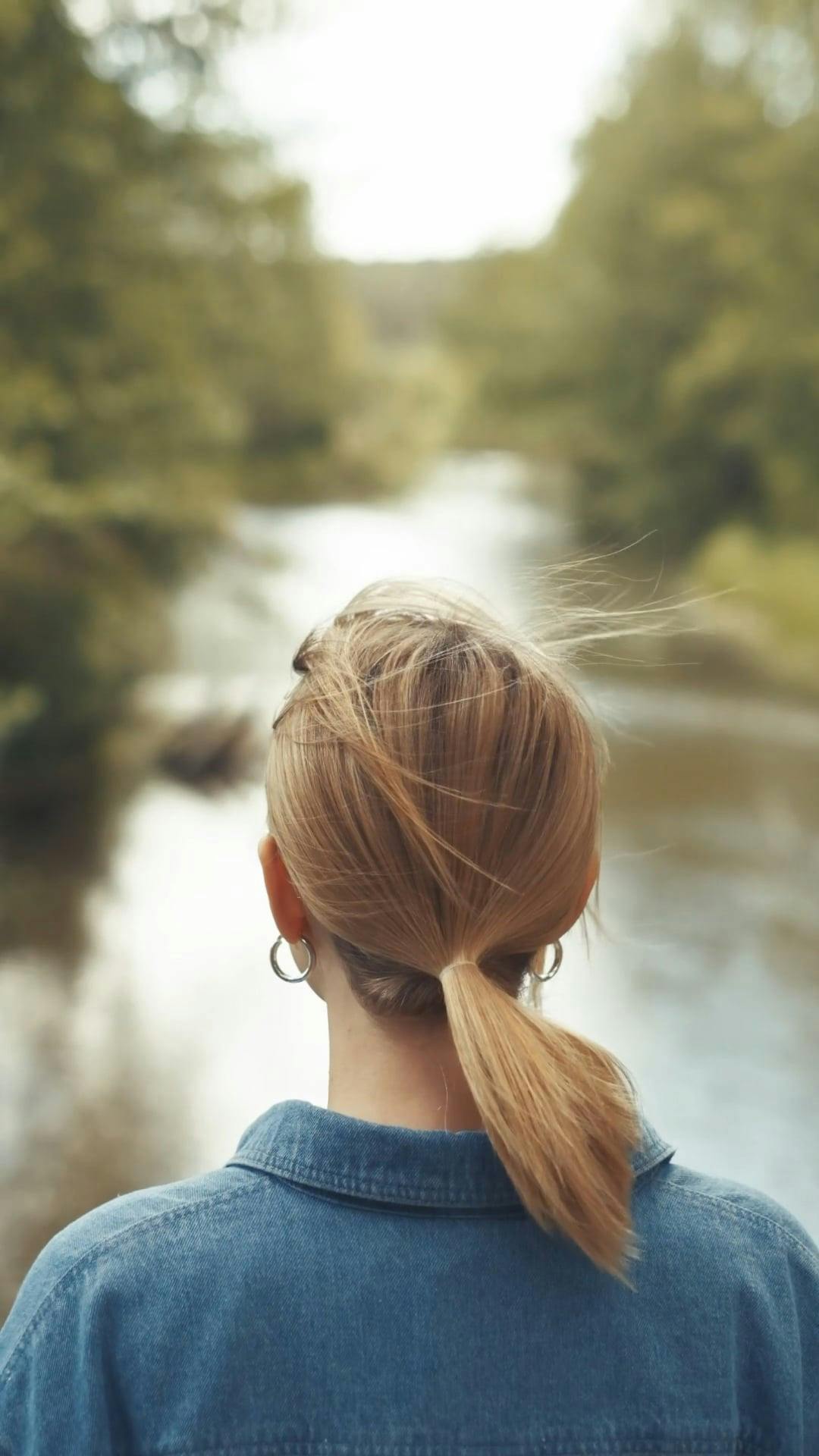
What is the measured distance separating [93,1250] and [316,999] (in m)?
1.98

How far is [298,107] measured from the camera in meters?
3.23

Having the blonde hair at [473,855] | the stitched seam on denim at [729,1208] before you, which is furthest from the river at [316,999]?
the stitched seam on denim at [729,1208]

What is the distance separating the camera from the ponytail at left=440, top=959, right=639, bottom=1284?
409 mm

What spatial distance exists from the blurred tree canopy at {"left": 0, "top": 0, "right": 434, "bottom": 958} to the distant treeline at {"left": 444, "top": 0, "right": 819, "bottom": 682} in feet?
3.56

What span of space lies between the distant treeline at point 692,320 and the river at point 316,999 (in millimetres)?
380

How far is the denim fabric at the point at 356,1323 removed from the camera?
40 cm

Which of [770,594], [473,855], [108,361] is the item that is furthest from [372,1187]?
[770,594]

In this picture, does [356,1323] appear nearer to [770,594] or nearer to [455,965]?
[455,965]

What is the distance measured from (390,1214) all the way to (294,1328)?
0.14 ft

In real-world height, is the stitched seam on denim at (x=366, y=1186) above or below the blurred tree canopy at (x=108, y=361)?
below

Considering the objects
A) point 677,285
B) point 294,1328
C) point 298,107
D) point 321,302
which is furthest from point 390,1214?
point 677,285

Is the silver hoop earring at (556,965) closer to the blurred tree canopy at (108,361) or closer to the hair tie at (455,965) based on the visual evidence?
the hair tie at (455,965)

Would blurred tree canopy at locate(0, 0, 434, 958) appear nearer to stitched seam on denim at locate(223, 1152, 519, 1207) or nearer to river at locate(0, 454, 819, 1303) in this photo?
river at locate(0, 454, 819, 1303)

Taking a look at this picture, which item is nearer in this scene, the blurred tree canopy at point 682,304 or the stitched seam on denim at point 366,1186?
the stitched seam on denim at point 366,1186
